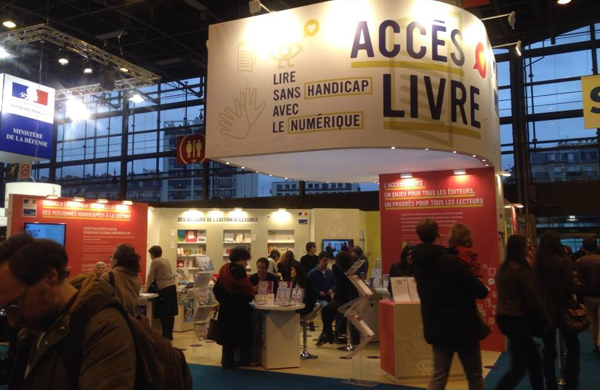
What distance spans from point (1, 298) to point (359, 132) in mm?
4831

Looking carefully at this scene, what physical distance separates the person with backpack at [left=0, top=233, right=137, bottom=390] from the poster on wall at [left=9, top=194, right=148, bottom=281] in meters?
8.98

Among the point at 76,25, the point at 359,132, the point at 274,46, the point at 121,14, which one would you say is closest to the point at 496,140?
the point at 359,132

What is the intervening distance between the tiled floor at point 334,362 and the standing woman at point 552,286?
1227mm

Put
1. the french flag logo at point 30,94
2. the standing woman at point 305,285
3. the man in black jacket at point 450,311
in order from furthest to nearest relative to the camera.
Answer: the french flag logo at point 30,94 → the standing woman at point 305,285 → the man in black jacket at point 450,311

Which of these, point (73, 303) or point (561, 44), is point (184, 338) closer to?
point (73, 303)

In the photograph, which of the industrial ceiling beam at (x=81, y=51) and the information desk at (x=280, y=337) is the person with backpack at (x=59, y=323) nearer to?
the information desk at (x=280, y=337)

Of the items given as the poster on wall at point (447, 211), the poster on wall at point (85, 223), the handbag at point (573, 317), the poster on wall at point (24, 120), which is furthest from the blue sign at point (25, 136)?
the handbag at point (573, 317)

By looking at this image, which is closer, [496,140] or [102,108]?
[496,140]

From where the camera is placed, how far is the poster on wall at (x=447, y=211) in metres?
7.18

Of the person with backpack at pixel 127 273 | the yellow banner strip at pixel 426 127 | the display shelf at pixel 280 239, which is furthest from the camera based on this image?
the display shelf at pixel 280 239

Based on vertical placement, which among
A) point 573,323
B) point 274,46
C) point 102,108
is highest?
point 102,108

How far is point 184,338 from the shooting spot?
816 cm

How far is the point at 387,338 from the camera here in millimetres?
5520

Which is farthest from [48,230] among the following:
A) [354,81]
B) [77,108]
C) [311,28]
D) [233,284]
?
[354,81]
